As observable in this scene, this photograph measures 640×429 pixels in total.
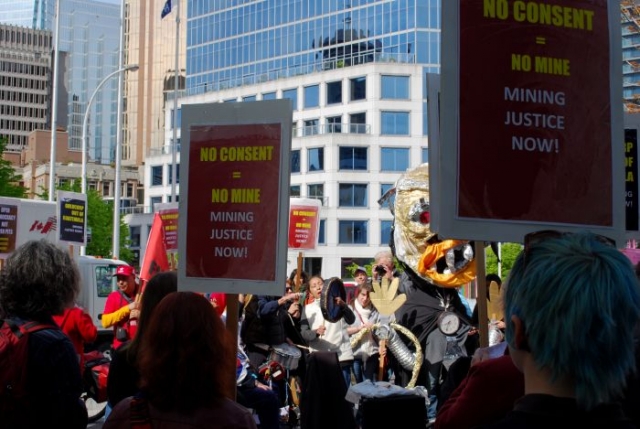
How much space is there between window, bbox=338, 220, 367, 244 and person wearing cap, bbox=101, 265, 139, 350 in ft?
194

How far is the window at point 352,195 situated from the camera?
70562 millimetres

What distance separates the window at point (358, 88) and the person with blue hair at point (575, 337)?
68436 mm

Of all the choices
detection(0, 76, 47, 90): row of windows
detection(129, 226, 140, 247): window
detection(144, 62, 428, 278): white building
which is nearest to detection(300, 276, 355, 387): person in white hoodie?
detection(144, 62, 428, 278): white building

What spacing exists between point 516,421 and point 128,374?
3164 mm

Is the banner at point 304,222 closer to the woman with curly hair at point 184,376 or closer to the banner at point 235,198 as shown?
the banner at point 235,198

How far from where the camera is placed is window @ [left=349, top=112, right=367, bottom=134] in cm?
7044

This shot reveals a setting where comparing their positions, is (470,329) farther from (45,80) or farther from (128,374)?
(45,80)

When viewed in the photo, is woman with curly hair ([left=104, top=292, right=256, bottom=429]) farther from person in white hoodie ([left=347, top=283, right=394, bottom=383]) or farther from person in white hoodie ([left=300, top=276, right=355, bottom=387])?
person in white hoodie ([left=300, top=276, right=355, bottom=387])

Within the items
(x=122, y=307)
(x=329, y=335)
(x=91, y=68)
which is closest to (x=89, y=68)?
(x=91, y=68)

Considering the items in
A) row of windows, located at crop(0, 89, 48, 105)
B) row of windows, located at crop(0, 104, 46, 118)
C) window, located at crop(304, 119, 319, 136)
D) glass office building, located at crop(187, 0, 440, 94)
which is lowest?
window, located at crop(304, 119, 319, 136)

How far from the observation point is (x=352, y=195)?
2781 inches

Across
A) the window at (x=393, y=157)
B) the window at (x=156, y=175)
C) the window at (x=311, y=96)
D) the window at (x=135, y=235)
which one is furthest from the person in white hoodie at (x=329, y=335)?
the window at (x=135, y=235)

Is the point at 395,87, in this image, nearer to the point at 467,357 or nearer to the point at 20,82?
the point at 467,357

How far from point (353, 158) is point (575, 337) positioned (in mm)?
67971
